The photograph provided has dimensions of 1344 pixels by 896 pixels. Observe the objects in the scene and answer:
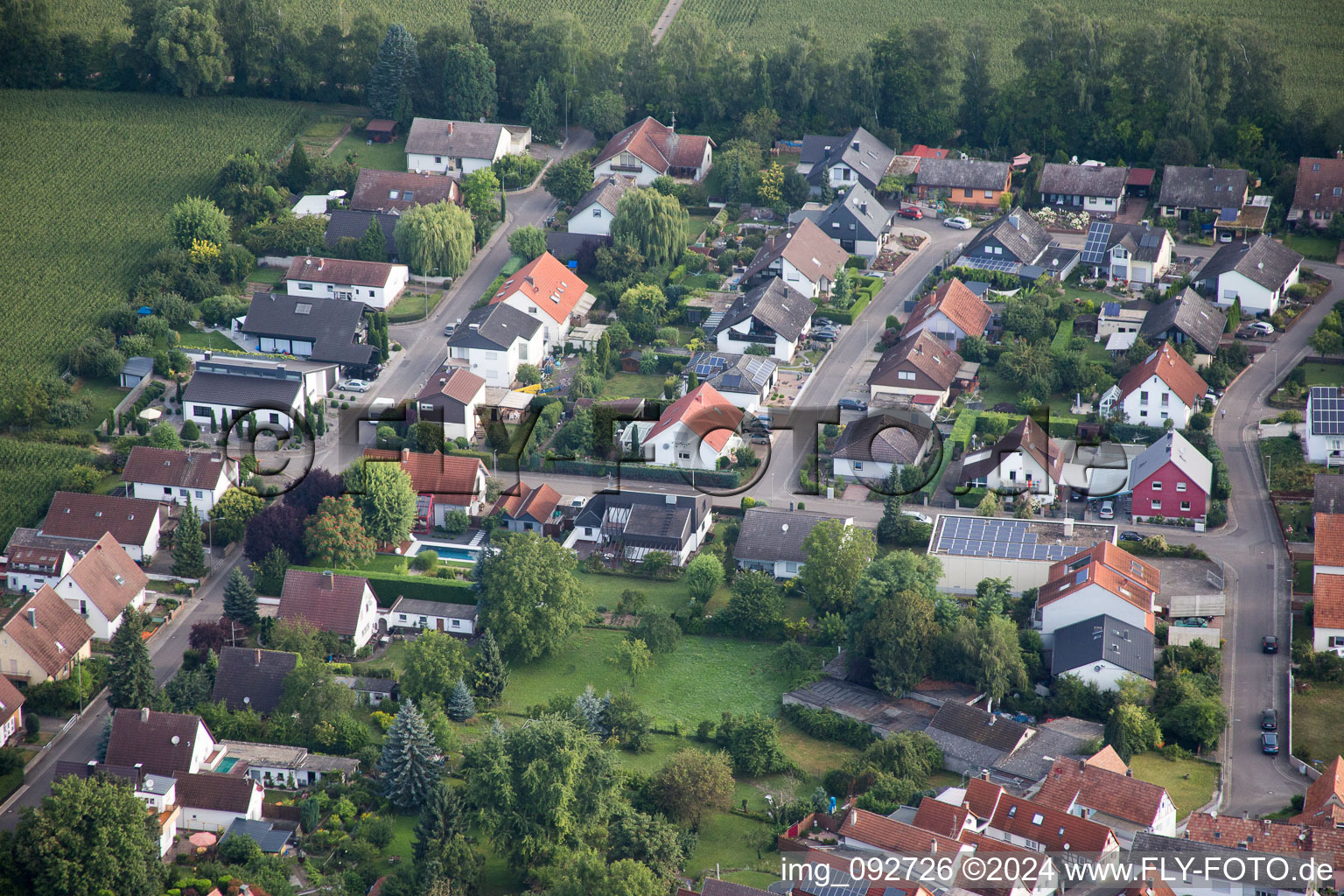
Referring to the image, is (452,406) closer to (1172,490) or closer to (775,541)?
(775,541)

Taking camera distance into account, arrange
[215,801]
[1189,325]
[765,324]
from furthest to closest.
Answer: [765,324] < [1189,325] < [215,801]

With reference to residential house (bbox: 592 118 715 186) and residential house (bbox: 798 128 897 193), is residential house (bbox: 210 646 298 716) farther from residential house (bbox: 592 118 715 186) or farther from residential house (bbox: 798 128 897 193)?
residential house (bbox: 798 128 897 193)

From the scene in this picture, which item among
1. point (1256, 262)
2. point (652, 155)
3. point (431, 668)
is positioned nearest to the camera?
point (431, 668)

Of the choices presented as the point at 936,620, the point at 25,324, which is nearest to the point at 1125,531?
the point at 936,620

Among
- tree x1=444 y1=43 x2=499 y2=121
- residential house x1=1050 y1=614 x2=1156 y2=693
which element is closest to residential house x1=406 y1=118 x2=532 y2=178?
tree x1=444 y1=43 x2=499 y2=121

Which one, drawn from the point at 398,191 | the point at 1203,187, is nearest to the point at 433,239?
the point at 398,191

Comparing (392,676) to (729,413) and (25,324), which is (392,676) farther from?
(25,324)

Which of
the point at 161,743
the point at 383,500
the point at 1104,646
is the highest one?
the point at 383,500
